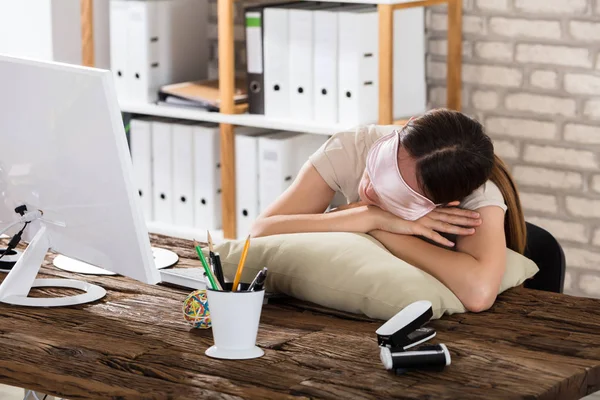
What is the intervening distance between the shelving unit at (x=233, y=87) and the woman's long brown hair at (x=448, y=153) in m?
1.20

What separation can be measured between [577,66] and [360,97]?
2.30 feet

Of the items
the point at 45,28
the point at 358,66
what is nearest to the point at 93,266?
the point at 358,66

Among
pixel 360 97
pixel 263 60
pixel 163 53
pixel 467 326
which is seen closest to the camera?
pixel 467 326

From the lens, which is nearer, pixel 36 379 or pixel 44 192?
pixel 36 379

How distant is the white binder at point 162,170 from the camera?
369 centimetres

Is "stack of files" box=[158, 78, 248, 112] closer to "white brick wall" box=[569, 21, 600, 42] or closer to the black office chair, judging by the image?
"white brick wall" box=[569, 21, 600, 42]

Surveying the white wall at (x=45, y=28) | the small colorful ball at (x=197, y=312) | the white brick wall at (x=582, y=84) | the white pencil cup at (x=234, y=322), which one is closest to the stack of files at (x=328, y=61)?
the white brick wall at (x=582, y=84)

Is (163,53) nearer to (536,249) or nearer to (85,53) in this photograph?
(85,53)

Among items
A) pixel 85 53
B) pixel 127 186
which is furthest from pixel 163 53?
pixel 127 186

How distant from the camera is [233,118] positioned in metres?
3.50

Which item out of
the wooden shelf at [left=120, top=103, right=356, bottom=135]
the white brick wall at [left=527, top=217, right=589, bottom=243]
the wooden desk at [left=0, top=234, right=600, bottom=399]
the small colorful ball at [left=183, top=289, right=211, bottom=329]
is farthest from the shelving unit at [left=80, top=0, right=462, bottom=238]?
the small colorful ball at [left=183, top=289, right=211, bottom=329]

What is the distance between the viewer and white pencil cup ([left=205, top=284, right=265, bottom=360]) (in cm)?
153

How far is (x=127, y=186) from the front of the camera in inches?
65.2

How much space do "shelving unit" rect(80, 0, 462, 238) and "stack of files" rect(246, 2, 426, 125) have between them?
0.05 metres
